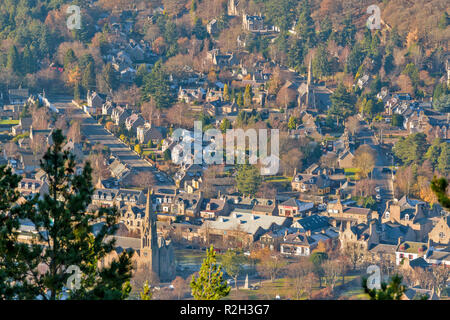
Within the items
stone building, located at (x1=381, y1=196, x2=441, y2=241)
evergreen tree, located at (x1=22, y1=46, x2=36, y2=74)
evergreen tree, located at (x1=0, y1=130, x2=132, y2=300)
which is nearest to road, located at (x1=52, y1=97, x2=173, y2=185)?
evergreen tree, located at (x1=22, y1=46, x2=36, y2=74)

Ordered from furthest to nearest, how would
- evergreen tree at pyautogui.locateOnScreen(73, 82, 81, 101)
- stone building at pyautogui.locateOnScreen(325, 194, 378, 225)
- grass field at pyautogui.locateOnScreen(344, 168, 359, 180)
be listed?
evergreen tree at pyautogui.locateOnScreen(73, 82, 81, 101)
grass field at pyautogui.locateOnScreen(344, 168, 359, 180)
stone building at pyautogui.locateOnScreen(325, 194, 378, 225)

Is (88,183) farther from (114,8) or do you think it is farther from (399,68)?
(114,8)

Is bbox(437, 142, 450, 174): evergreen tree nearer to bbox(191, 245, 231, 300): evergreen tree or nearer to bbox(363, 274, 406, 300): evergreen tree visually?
bbox(191, 245, 231, 300): evergreen tree

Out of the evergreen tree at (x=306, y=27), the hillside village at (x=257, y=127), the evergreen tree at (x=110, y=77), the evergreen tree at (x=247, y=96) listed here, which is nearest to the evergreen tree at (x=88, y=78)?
the hillside village at (x=257, y=127)

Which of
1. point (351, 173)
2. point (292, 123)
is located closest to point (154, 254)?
point (351, 173)

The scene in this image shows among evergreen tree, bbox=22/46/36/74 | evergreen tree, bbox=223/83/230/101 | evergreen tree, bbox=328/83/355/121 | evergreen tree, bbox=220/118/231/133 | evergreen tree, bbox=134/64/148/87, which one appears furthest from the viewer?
evergreen tree, bbox=22/46/36/74

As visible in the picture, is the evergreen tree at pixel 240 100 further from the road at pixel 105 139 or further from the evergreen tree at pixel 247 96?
the road at pixel 105 139
